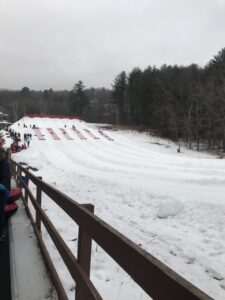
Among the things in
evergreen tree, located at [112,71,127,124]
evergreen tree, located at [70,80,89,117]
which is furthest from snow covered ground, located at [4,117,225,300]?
evergreen tree, located at [70,80,89,117]

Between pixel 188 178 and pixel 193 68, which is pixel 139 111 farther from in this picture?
pixel 188 178

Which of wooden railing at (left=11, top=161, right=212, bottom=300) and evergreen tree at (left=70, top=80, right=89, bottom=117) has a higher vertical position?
evergreen tree at (left=70, top=80, right=89, bottom=117)

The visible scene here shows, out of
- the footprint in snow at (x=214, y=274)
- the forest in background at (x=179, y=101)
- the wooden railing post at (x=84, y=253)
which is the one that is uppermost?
the forest in background at (x=179, y=101)

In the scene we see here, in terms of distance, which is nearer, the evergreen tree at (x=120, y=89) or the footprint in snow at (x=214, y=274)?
the footprint in snow at (x=214, y=274)

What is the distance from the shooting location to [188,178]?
706 inches

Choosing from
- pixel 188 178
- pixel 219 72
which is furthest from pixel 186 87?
pixel 188 178

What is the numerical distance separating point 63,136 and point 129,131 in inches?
663

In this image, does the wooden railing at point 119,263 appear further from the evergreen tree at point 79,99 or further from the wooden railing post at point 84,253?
the evergreen tree at point 79,99

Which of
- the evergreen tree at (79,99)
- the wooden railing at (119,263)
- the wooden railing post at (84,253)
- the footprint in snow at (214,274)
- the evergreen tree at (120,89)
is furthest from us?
the evergreen tree at (79,99)

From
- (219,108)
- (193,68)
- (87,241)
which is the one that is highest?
(193,68)

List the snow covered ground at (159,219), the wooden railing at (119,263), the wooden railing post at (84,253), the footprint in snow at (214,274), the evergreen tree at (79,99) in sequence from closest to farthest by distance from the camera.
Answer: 1. the wooden railing at (119,263)
2. the wooden railing post at (84,253)
3. the snow covered ground at (159,219)
4. the footprint in snow at (214,274)
5. the evergreen tree at (79,99)

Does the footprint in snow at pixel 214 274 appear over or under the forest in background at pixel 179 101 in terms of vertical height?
under

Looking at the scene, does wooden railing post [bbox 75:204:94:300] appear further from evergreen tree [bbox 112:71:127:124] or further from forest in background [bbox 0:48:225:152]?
evergreen tree [bbox 112:71:127:124]

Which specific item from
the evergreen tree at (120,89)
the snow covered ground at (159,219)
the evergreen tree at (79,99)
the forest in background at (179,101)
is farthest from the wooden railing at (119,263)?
the evergreen tree at (79,99)
